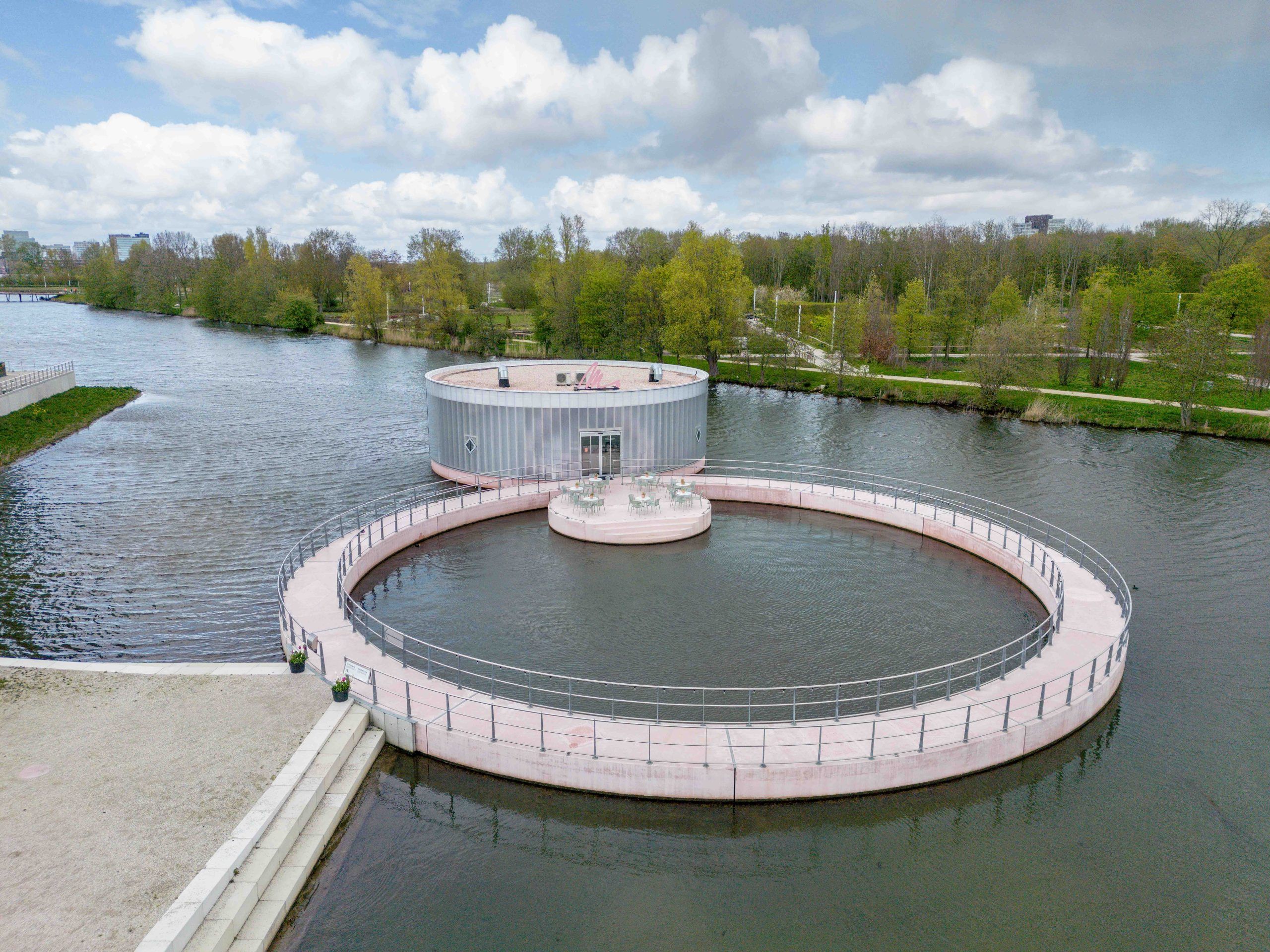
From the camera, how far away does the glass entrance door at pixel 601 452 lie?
30062mm

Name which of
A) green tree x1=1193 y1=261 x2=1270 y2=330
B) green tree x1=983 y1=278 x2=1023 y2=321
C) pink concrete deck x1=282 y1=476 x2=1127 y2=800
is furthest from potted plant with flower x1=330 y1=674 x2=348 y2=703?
green tree x1=1193 y1=261 x2=1270 y2=330

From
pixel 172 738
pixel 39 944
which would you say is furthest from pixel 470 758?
pixel 39 944

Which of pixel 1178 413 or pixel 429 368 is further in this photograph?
pixel 429 368

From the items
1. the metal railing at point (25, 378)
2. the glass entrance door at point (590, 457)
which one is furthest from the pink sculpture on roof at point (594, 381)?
the metal railing at point (25, 378)

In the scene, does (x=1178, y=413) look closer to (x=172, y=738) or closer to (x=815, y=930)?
(x=815, y=930)

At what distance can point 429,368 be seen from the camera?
70.4 meters

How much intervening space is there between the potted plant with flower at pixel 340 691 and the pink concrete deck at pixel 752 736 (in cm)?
58

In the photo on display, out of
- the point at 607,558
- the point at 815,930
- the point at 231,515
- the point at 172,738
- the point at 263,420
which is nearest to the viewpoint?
the point at 815,930

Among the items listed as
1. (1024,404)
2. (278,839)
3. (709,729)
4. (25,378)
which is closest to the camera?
(278,839)

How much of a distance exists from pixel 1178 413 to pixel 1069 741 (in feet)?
136

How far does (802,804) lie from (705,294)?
50.7m

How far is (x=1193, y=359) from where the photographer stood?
4531 cm

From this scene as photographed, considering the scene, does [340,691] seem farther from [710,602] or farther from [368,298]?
[368,298]

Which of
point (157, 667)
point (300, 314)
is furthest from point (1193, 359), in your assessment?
point (300, 314)
